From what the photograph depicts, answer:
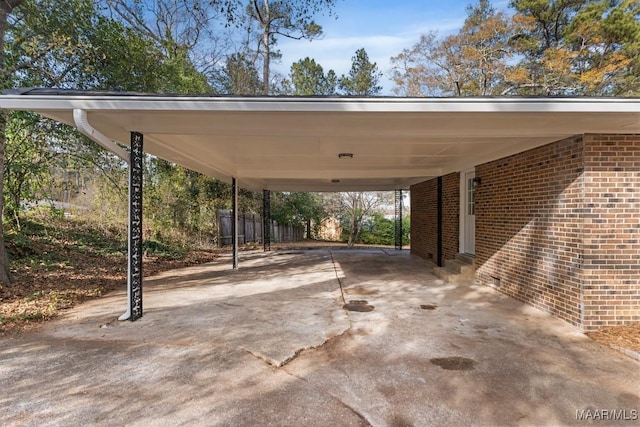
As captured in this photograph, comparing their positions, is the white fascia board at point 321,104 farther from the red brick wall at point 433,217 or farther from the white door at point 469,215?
the red brick wall at point 433,217

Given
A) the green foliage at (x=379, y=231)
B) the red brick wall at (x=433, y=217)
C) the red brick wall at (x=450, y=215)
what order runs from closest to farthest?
the red brick wall at (x=450, y=215) → the red brick wall at (x=433, y=217) → the green foliage at (x=379, y=231)

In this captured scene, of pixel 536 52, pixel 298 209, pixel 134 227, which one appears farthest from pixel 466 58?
pixel 134 227

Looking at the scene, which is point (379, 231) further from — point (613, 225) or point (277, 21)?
point (613, 225)

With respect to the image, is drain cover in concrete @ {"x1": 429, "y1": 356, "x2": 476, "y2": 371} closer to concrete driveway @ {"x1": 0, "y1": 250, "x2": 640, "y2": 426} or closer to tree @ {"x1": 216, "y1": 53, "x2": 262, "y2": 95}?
concrete driveway @ {"x1": 0, "y1": 250, "x2": 640, "y2": 426}

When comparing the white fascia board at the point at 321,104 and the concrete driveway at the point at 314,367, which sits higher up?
the white fascia board at the point at 321,104

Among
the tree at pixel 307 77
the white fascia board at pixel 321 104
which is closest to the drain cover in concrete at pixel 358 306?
the white fascia board at pixel 321 104

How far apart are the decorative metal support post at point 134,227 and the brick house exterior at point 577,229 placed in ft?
17.3

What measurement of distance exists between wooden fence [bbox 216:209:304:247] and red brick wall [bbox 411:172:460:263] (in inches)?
284

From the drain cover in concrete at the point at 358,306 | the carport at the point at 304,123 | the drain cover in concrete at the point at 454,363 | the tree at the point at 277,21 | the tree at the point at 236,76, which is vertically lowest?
the drain cover in concrete at the point at 358,306

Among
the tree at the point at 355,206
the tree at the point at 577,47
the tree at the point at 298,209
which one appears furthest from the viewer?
the tree at the point at 355,206

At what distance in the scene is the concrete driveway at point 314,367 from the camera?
7.54 ft

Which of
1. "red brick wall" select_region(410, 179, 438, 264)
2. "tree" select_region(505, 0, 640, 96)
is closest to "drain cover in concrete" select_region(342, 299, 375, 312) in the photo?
"red brick wall" select_region(410, 179, 438, 264)

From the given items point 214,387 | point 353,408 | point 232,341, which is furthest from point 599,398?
point 232,341

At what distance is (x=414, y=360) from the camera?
312 cm
